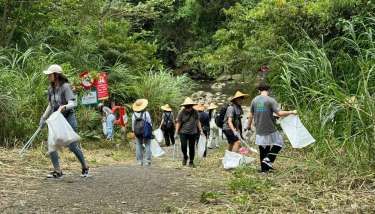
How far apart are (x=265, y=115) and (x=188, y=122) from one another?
2.11 m

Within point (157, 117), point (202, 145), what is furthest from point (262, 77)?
point (157, 117)

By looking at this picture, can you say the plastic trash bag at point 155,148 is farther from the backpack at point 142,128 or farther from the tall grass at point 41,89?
the tall grass at point 41,89

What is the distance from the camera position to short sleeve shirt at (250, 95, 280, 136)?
8703mm

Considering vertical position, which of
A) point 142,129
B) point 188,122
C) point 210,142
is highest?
point 188,122

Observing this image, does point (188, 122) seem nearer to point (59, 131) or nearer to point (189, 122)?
point (189, 122)

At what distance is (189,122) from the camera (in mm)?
10477

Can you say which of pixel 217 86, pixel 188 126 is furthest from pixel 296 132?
pixel 217 86

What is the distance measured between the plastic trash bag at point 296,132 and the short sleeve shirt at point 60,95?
315 centimetres

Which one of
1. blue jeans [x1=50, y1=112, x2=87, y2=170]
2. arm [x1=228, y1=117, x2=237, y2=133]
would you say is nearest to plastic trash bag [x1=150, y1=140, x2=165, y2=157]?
arm [x1=228, y1=117, x2=237, y2=133]

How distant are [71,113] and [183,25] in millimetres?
31037

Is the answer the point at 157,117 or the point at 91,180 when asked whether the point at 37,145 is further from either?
the point at 157,117

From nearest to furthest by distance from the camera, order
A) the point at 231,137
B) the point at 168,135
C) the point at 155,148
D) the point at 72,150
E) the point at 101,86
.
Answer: the point at 72,150 < the point at 231,137 < the point at 155,148 < the point at 101,86 < the point at 168,135

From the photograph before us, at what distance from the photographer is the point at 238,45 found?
56.6ft

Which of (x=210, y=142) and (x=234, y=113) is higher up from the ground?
(x=234, y=113)
